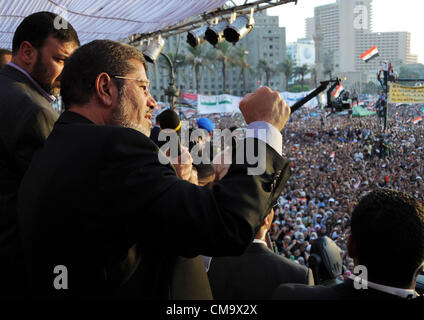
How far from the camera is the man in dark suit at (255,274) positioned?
2.09 meters

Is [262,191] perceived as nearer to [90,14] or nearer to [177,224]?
[177,224]

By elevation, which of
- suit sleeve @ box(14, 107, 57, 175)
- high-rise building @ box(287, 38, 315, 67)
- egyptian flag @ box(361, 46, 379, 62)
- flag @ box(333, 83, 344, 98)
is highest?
high-rise building @ box(287, 38, 315, 67)

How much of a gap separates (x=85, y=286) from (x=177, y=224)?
32 cm

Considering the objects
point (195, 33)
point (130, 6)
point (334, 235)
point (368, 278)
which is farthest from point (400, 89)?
point (368, 278)

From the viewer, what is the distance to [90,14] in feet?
15.6

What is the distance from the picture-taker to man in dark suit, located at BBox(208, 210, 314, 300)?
2.09m

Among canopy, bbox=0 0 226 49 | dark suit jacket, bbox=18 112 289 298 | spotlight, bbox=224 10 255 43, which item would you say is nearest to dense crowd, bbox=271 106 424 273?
spotlight, bbox=224 10 255 43

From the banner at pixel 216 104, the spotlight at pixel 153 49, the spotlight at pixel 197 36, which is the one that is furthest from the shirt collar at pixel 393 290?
the banner at pixel 216 104

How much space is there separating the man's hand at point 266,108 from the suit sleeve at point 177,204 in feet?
0.81

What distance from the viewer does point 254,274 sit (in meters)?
2.16

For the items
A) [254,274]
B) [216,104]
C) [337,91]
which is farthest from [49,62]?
[216,104]

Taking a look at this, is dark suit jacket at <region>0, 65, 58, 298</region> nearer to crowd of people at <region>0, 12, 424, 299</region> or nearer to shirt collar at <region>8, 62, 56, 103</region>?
crowd of people at <region>0, 12, 424, 299</region>

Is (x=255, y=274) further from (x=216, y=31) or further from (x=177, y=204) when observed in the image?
(x=216, y=31)

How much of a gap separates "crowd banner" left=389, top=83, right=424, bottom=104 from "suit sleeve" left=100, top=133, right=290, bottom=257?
1947 centimetres
